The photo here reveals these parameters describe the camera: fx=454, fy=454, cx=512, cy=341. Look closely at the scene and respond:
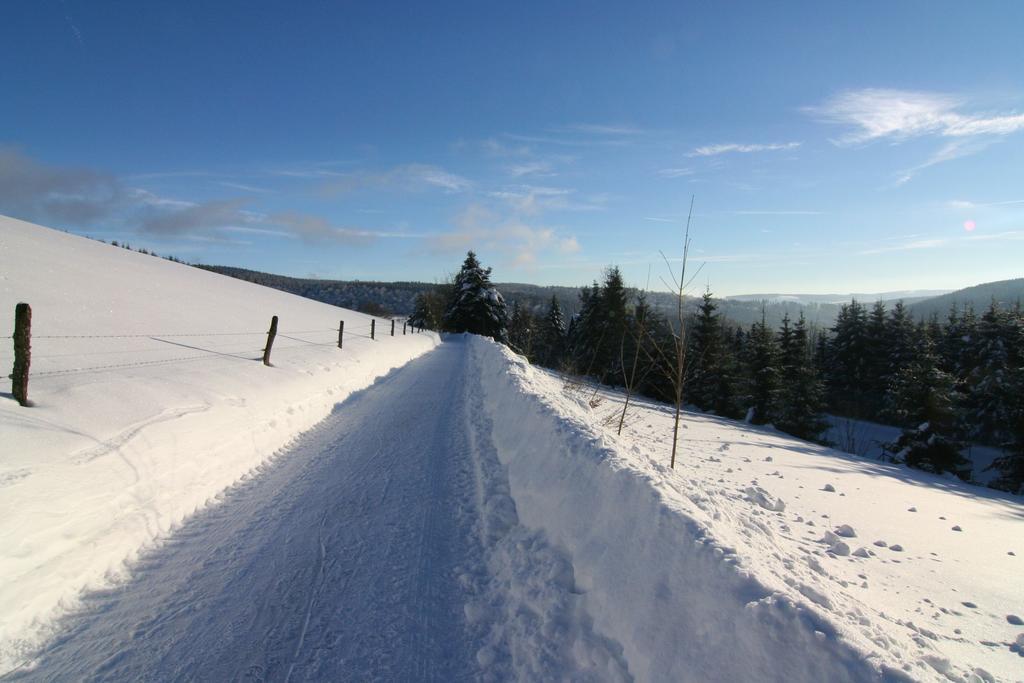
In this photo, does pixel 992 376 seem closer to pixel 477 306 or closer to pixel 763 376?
pixel 763 376

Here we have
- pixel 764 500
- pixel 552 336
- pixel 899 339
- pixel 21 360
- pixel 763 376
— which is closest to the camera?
pixel 21 360

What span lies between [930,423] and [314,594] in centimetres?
2540

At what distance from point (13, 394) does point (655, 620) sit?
6.53 metres

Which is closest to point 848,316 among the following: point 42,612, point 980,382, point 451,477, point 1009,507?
point 980,382

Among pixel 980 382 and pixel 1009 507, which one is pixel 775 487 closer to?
pixel 1009 507

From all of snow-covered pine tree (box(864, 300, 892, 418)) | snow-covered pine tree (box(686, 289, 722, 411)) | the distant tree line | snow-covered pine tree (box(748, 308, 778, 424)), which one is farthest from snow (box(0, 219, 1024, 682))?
snow-covered pine tree (box(864, 300, 892, 418))

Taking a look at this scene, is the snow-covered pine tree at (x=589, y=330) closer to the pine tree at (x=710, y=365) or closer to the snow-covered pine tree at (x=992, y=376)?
the pine tree at (x=710, y=365)

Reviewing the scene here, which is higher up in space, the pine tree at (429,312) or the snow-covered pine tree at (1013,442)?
the pine tree at (429,312)

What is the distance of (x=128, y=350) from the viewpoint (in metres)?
8.90

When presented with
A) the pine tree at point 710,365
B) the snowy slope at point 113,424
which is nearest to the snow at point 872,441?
the pine tree at point 710,365

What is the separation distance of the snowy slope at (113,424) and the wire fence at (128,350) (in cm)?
4

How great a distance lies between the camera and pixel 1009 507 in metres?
8.10

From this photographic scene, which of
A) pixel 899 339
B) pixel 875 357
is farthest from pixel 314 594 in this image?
pixel 875 357

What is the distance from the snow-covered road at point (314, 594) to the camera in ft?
8.70
